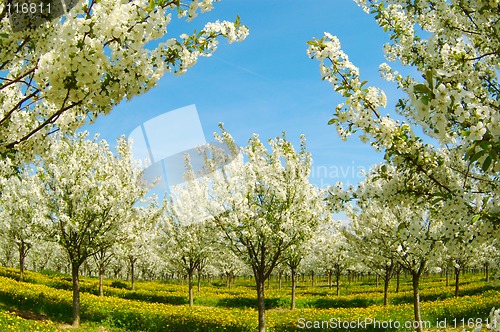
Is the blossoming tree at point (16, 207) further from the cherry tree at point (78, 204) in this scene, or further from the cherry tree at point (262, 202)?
the cherry tree at point (262, 202)

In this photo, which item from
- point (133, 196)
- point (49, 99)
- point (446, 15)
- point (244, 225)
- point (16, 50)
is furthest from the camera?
point (133, 196)

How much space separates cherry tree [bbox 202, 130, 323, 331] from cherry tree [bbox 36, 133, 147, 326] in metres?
4.45

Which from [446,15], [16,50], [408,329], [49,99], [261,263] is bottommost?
[408,329]

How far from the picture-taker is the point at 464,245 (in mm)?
4777

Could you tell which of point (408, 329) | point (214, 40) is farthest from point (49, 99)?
point (408, 329)

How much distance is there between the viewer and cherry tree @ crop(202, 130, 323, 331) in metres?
12.3

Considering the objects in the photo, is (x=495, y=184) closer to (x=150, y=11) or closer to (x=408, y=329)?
(x=150, y=11)

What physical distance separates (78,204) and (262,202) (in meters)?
7.28

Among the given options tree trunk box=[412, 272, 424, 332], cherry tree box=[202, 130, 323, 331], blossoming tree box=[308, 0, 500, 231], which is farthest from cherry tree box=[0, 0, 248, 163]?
tree trunk box=[412, 272, 424, 332]

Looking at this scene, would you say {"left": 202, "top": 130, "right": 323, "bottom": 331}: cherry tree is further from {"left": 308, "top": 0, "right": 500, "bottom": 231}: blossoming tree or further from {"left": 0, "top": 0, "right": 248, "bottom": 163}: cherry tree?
{"left": 0, "top": 0, "right": 248, "bottom": 163}: cherry tree

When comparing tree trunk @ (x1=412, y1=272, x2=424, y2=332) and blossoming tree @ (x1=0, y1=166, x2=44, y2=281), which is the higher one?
blossoming tree @ (x1=0, y1=166, x2=44, y2=281)

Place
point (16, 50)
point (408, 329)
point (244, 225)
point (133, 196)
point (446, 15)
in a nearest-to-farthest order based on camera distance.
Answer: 1. point (16, 50)
2. point (446, 15)
3. point (244, 225)
4. point (408, 329)
5. point (133, 196)

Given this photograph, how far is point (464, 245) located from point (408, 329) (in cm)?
1254

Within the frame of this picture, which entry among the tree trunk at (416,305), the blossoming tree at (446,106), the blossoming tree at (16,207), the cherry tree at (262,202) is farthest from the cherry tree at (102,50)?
the blossoming tree at (16,207)
